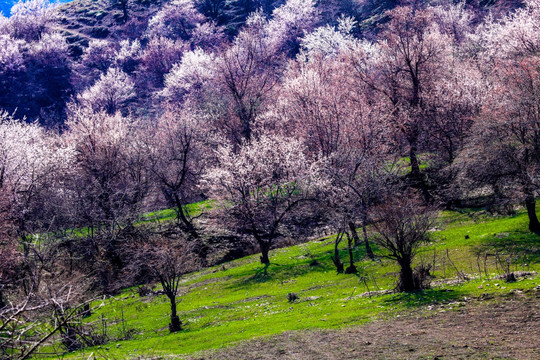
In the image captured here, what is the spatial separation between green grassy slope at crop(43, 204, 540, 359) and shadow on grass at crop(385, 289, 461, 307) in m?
0.05

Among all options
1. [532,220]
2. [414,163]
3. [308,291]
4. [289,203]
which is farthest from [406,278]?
[414,163]

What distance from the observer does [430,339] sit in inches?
581

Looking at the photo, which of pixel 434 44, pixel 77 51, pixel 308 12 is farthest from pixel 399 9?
pixel 77 51

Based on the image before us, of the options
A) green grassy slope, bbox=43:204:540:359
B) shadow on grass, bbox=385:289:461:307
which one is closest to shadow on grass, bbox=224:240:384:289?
green grassy slope, bbox=43:204:540:359

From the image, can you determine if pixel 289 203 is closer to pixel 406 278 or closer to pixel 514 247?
pixel 514 247

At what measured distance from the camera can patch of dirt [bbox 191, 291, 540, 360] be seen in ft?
43.0

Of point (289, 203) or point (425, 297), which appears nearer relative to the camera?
point (425, 297)

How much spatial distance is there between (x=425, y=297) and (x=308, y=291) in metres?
10.7

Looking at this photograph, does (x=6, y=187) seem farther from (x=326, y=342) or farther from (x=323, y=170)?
(x=326, y=342)

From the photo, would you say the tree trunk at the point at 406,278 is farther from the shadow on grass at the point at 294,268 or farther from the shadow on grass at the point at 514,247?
the shadow on grass at the point at 294,268

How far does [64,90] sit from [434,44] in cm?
10710

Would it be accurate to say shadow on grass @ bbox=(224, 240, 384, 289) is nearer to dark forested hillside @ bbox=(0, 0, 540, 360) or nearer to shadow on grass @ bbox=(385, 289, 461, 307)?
dark forested hillside @ bbox=(0, 0, 540, 360)

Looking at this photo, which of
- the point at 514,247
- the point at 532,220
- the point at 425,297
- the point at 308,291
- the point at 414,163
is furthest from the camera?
the point at 414,163

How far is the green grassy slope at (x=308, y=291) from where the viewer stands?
2034cm
